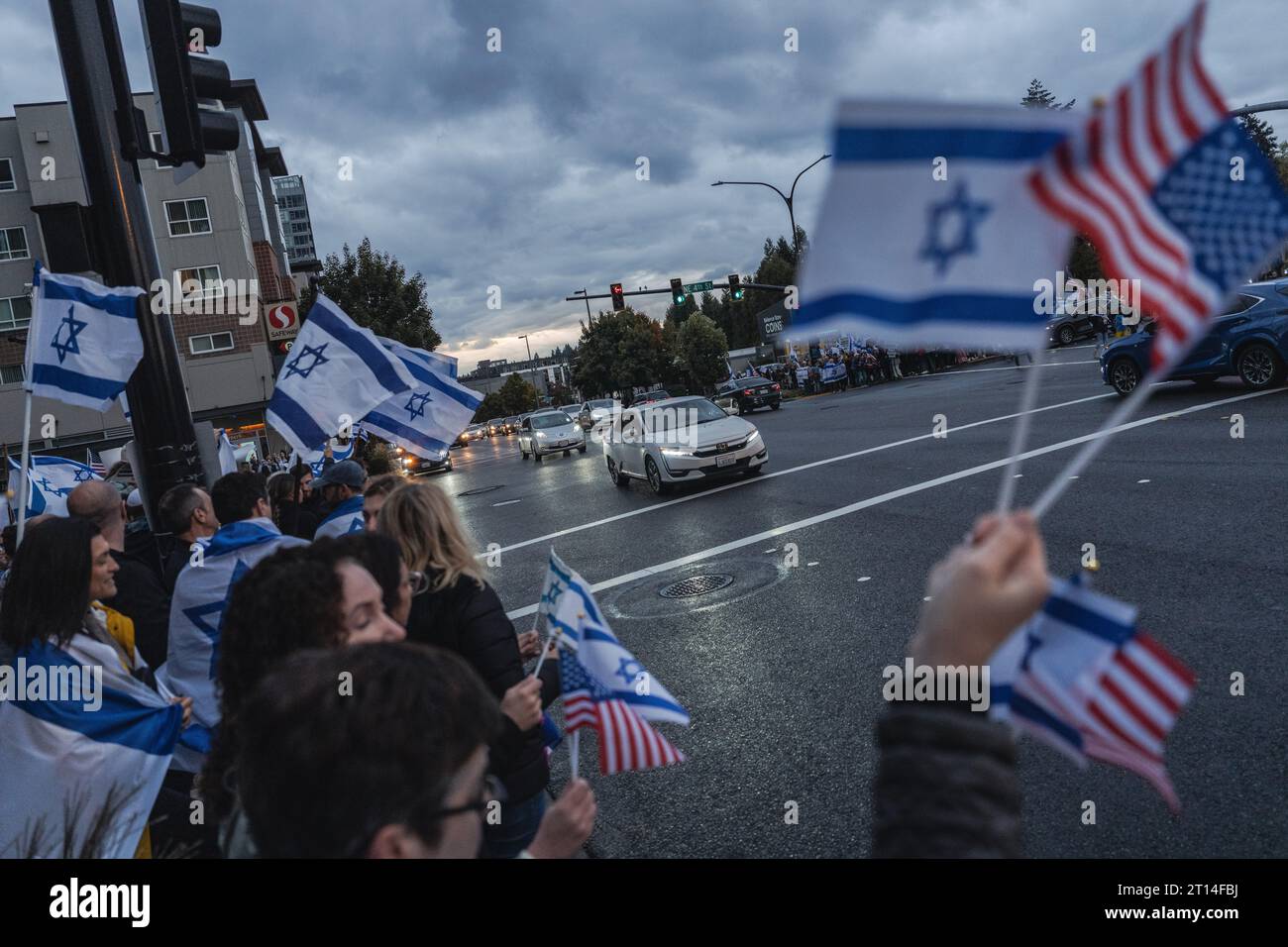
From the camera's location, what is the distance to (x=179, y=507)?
468 cm

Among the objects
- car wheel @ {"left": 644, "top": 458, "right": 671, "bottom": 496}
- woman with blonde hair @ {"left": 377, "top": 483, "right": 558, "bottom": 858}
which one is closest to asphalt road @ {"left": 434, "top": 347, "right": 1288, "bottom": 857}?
car wheel @ {"left": 644, "top": 458, "right": 671, "bottom": 496}

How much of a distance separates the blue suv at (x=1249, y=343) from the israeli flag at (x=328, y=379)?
12397 millimetres

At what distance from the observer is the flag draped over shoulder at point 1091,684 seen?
4.36 ft

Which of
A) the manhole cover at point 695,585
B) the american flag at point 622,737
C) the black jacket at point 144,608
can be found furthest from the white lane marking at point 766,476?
the american flag at point 622,737

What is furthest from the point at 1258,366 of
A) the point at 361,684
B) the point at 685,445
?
the point at 361,684

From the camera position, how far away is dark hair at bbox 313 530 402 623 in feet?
8.44

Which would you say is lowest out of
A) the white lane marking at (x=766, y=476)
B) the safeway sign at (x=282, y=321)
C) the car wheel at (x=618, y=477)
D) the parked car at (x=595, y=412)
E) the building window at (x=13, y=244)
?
the parked car at (x=595, y=412)

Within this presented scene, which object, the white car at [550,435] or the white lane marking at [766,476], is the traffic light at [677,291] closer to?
the white car at [550,435]

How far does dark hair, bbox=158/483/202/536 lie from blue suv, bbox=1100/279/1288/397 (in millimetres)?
13711

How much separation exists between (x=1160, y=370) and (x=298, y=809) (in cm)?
138

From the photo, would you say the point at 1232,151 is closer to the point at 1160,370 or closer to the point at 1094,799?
the point at 1160,370

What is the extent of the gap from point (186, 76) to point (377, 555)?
3384 millimetres
